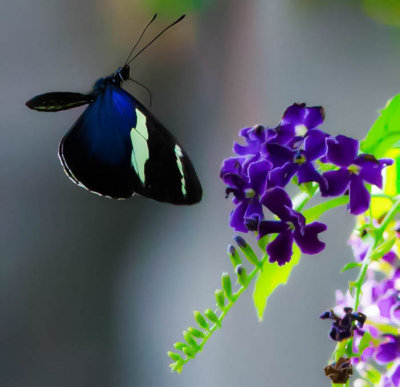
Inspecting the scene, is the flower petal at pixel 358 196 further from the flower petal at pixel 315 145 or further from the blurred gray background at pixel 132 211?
the blurred gray background at pixel 132 211

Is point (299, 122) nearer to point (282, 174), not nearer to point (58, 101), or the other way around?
point (282, 174)

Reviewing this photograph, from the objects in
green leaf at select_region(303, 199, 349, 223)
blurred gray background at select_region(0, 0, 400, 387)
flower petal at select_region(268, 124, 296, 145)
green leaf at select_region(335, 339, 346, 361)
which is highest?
blurred gray background at select_region(0, 0, 400, 387)

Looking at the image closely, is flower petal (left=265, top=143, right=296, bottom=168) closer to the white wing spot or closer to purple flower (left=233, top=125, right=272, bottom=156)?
purple flower (left=233, top=125, right=272, bottom=156)

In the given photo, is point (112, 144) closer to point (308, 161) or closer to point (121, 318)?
point (308, 161)

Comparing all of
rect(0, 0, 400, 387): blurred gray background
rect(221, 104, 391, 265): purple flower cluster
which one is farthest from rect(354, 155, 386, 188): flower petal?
rect(0, 0, 400, 387): blurred gray background

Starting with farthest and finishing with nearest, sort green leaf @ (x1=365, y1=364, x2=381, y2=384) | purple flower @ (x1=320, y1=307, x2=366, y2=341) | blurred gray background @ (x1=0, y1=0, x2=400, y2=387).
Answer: blurred gray background @ (x1=0, y1=0, x2=400, y2=387) → green leaf @ (x1=365, y1=364, x2=381, y2=384) → purple flower @ (x1=320, y1=307, x2=366, y2=341)

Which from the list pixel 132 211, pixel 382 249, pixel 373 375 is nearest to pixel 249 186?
pixel 382 249

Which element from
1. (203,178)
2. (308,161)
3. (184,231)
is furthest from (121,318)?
(308,161)

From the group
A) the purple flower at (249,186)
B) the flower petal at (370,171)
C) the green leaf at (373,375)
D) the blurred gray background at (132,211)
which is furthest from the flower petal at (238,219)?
the blurred gray background at (132,211)
